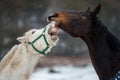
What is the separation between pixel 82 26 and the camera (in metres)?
5.31

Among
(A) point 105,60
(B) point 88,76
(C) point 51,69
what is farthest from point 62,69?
(A) point 105,60

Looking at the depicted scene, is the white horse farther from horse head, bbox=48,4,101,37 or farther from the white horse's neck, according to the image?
horse head, bbox=48,4,101,37

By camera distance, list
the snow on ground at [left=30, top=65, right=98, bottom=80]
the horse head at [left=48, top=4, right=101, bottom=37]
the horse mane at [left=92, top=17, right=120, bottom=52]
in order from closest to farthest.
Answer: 1. the horse head at [left=48, top=4, right=101, bottom=37]
2. the horse mane at [left=92, top=17, right=120, bottom=52]
3. the snow on ground at [left=30, top=65, right=98, bottom=80]

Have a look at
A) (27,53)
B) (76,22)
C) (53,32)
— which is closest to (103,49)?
(76,22)

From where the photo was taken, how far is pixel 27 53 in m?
4.76

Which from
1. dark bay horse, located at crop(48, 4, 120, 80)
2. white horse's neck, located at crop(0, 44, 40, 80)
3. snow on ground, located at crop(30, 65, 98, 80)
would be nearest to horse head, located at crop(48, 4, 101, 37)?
dark bay horse, located at crop(48, 4, 120, 80)

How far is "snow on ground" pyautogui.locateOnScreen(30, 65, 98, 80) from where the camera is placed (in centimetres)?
1226

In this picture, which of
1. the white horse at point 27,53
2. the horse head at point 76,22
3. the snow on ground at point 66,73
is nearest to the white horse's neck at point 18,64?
the white horse at point 27,53

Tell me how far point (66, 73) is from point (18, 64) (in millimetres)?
8339

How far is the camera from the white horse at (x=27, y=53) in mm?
4695

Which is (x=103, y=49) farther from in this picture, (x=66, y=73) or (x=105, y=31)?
(x=66, y=73)

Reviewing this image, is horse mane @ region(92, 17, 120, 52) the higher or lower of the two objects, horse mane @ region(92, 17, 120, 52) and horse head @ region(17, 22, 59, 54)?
the higher

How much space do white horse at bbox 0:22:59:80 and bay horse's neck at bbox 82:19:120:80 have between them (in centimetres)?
68

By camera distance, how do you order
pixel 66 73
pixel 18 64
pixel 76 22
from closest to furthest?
pixel 18 64
pixel 76 22
pixel 66 73
